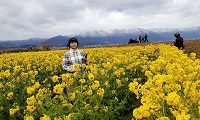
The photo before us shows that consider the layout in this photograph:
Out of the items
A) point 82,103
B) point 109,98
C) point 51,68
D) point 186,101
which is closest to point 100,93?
point 82,103

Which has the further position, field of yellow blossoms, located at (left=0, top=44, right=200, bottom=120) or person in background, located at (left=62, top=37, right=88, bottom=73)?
person in background, located at (left=62, top=37, right=88, bottom=73)

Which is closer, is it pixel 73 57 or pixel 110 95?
pixel 110 95

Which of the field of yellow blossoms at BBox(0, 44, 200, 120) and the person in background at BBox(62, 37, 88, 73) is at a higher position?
the person in background at BBox(62, 37, 88, 73)

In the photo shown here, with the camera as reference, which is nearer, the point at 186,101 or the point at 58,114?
the point at 186,101

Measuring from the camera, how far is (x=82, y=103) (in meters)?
6.21

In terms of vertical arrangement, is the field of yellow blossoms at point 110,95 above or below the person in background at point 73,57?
below

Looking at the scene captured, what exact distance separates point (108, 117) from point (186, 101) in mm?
2809

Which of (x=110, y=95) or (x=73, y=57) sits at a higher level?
(x=73, y=57)

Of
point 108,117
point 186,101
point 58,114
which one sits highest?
point 186,101

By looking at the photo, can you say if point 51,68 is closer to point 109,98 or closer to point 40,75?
point 40,75

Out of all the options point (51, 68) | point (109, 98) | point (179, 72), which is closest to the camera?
point (179, 72)

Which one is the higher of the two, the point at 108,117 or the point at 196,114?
the point at 196,114

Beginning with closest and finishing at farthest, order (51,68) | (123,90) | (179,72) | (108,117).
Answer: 1. (179,72)
2. (108,117)
3. (123,90)
4. (51,68)

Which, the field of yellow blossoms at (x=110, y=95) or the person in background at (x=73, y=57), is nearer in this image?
the field of yellow blossoms at (x=110, y=95)
